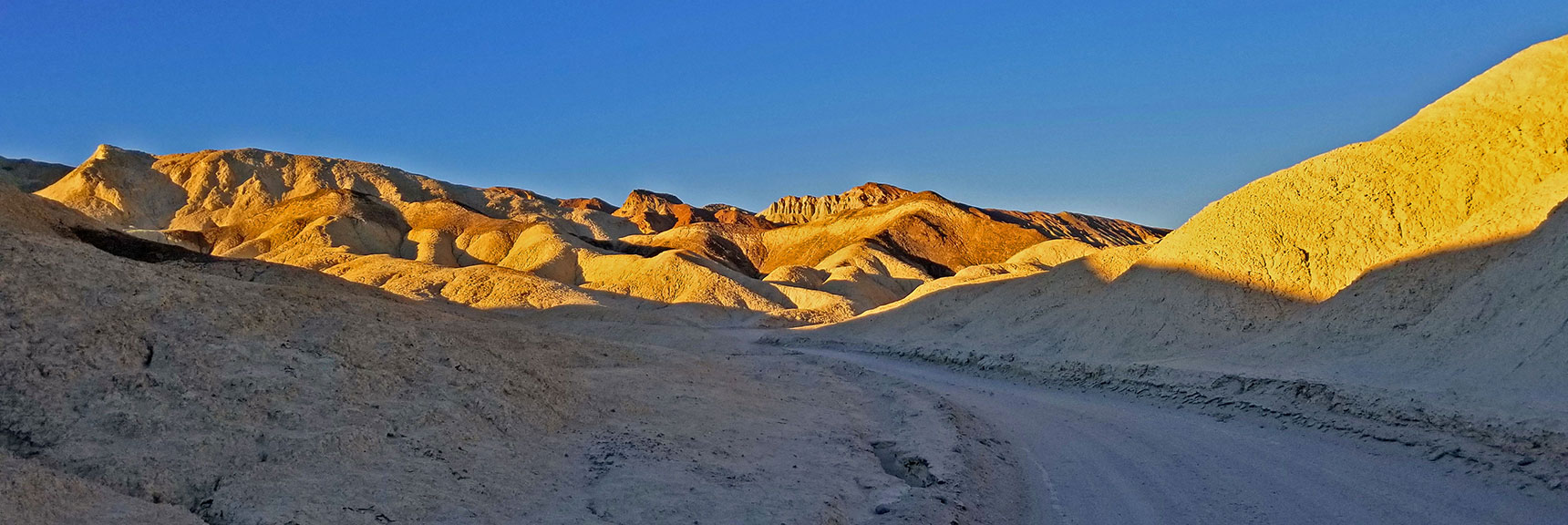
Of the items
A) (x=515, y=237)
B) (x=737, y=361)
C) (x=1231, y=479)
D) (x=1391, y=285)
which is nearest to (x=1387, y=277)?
(x=1391, y=285)

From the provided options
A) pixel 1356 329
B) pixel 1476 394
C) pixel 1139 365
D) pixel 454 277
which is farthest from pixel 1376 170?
pixel 454 277

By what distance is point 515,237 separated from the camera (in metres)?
68.1

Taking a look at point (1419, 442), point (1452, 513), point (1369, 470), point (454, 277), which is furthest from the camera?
point (454, 277)

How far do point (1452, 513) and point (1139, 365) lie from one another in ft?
31.1

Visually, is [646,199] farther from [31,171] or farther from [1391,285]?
[1391,285]

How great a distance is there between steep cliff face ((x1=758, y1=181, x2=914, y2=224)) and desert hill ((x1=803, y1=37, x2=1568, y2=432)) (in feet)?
290

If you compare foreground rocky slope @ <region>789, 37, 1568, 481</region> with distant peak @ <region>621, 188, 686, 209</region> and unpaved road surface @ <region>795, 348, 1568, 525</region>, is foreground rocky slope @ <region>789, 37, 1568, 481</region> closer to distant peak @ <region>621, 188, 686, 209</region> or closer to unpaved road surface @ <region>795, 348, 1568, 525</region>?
unpaved road surface @ <region>795, 348, 1568, 525</region>

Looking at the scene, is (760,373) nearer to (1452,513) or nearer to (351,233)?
(1452,513)

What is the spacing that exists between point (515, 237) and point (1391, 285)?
61.5m

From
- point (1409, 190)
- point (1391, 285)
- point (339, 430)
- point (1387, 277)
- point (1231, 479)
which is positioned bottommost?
point (339, 430)

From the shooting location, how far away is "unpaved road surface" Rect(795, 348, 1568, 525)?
7082 mm

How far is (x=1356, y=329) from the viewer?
14852mm

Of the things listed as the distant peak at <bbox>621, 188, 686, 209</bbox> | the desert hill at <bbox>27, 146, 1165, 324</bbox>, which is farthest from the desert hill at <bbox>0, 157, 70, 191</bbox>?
the distant peak at <bbox>621, 188, 686, 209</bbox>

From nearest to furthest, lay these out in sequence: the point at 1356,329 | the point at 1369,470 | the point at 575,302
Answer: the point at 1369,470 → the point at 1356,329 → the point at 575,302
